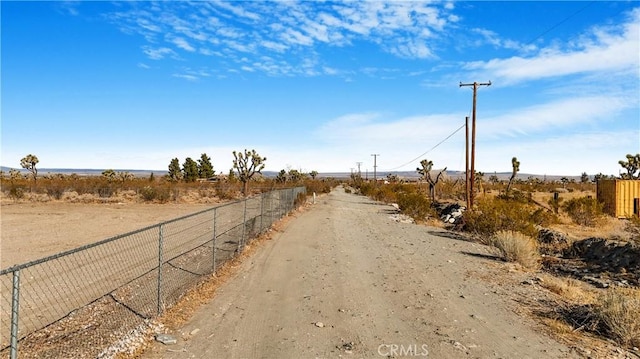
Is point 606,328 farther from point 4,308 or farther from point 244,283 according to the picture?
point 4,308

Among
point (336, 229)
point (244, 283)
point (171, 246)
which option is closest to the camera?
point (244, 283)

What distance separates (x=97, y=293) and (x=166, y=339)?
4034 millimetres

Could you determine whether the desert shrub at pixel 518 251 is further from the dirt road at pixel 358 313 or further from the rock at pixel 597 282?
the rock at pixel 597 282

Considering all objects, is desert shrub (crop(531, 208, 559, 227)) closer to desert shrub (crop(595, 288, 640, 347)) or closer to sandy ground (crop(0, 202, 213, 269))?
desert shrub (crop(595, 288, 640, 347))

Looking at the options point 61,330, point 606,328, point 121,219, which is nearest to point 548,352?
point 606,328

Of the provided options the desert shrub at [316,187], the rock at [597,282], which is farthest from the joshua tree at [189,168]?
the rock at [597,282]

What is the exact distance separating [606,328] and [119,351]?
7370 millimetres

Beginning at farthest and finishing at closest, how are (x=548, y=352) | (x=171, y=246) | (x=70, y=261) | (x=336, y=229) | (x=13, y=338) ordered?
(x=336, y=229) < (x=171, y=246) < (x=70, y=261) < (x=548, y=352) < (x=13, y=338)

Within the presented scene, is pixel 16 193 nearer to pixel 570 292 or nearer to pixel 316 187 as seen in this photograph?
pixel 316 187

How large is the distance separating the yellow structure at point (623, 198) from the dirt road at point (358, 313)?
68.5 ft

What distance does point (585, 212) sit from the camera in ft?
84.1

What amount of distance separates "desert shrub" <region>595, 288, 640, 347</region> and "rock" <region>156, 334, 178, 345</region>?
668 centimetres

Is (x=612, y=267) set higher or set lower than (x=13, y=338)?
lower

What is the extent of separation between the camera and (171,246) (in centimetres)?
1603
